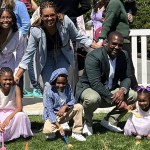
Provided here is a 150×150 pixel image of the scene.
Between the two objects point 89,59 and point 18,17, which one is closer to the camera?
point 89,59

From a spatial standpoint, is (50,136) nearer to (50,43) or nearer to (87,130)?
(87,130)

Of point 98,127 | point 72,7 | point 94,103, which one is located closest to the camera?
point 94,103

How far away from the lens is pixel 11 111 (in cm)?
562

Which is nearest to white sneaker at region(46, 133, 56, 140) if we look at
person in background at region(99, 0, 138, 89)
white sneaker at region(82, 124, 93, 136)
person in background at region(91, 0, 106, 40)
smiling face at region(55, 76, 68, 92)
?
white sneaker at region(82, 124, 93, 136)

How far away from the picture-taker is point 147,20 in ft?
53.7

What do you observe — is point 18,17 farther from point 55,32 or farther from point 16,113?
point 16,113

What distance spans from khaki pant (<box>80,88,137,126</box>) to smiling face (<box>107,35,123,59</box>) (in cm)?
49

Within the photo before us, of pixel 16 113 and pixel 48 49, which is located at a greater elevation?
pixel 48 49

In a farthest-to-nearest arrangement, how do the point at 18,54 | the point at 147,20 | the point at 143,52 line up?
the point at 147,20
the point at 143,52
the point at 18,54

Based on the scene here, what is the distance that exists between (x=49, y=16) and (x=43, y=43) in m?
0.35

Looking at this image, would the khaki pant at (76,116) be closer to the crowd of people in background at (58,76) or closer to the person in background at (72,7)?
the crowd of people in background at (58,76)

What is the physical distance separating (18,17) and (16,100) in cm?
115

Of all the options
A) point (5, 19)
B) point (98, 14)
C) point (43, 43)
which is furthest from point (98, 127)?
point (98, 14)

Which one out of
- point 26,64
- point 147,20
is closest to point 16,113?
point 26,64
